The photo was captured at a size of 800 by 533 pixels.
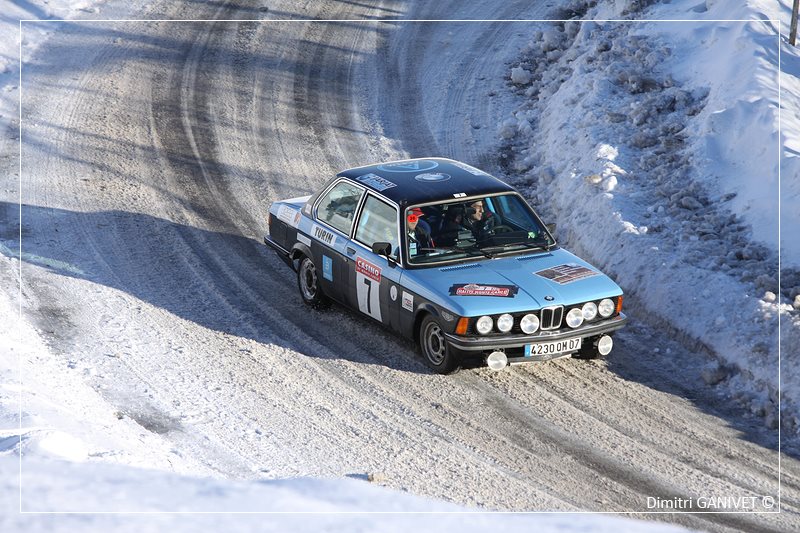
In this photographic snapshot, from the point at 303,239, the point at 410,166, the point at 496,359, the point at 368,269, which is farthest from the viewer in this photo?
the point at 303,239

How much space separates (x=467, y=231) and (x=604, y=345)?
1748mm

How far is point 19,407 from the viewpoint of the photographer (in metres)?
9.71

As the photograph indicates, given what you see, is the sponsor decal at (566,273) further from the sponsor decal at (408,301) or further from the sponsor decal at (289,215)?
the sponsor decal at (289,215)

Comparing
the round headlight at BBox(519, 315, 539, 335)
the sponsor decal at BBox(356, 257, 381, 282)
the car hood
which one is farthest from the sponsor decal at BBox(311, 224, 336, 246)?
the round headlight at BBox(519, 315, 539, 335)

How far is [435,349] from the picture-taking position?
423 inches

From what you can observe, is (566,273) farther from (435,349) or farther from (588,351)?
(435,349)

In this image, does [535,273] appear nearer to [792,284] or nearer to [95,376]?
[792,284]

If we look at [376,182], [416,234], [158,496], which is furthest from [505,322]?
[158,496]

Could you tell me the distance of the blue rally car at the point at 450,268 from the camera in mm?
10281

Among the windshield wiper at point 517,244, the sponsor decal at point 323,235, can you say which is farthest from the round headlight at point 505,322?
the sponsor decal at point 323,235

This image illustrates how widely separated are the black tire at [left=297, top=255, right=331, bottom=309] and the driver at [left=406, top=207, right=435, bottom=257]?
1528 mm

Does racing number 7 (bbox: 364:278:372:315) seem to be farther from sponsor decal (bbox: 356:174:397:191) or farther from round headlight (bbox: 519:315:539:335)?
round headlight (bbox: 519:315:539:335)

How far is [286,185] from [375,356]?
5.28m

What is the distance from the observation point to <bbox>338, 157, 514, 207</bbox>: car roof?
37.4 ft
